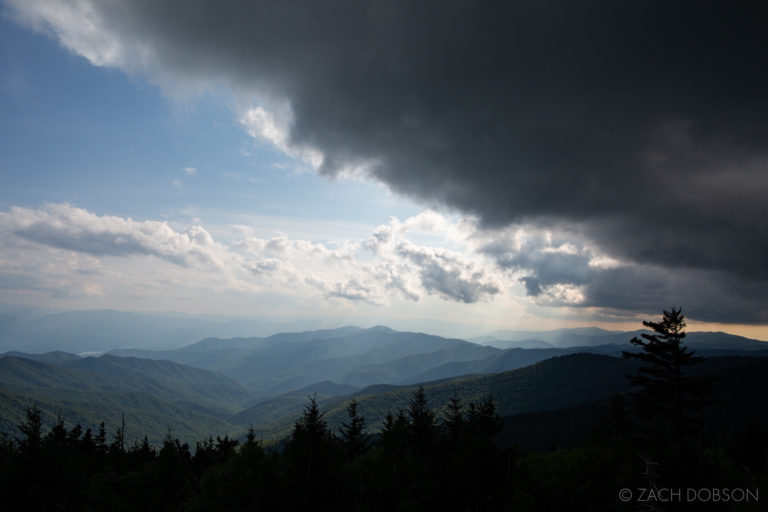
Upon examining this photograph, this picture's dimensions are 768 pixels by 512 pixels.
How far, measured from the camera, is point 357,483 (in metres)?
31.0

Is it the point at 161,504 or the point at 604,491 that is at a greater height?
the point at 604,491

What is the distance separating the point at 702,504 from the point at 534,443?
196207 mm

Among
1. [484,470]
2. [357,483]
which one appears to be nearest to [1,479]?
[357,483]

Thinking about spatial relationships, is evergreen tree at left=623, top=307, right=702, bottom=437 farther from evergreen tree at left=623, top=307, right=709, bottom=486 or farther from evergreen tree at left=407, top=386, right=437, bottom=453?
evergreen tree at left=407, top=386, right=437, bottom=453

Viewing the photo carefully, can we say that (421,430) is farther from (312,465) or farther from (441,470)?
(312,465)

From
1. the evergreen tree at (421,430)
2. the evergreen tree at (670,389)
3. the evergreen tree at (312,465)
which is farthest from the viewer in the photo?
the evergreen tree at (421,430)

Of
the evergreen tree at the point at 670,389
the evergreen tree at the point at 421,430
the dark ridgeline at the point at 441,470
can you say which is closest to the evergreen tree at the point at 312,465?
the dark ridgeline at the point at 441,470

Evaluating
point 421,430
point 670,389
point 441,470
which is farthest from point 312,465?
point 670,389

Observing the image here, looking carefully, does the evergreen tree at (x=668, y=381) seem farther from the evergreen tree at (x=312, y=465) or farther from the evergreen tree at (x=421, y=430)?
the evergreen tree at (x=312, y=465)

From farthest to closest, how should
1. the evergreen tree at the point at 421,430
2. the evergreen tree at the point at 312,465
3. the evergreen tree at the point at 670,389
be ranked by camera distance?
the evergreen tree at the point at 421,430
the evergreen tree at the point at 312,465
the evergreen tree at the point at 670,389

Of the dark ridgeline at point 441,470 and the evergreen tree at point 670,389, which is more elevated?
the evergreen tree at point 670,389

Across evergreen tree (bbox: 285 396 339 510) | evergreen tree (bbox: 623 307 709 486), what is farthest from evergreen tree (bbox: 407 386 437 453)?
evergreen tree (bbox: 623 307 709 486)

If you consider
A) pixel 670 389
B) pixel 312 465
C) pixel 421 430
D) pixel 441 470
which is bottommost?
pixel 441 470

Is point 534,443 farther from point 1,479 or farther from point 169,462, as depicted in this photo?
point 1,479
